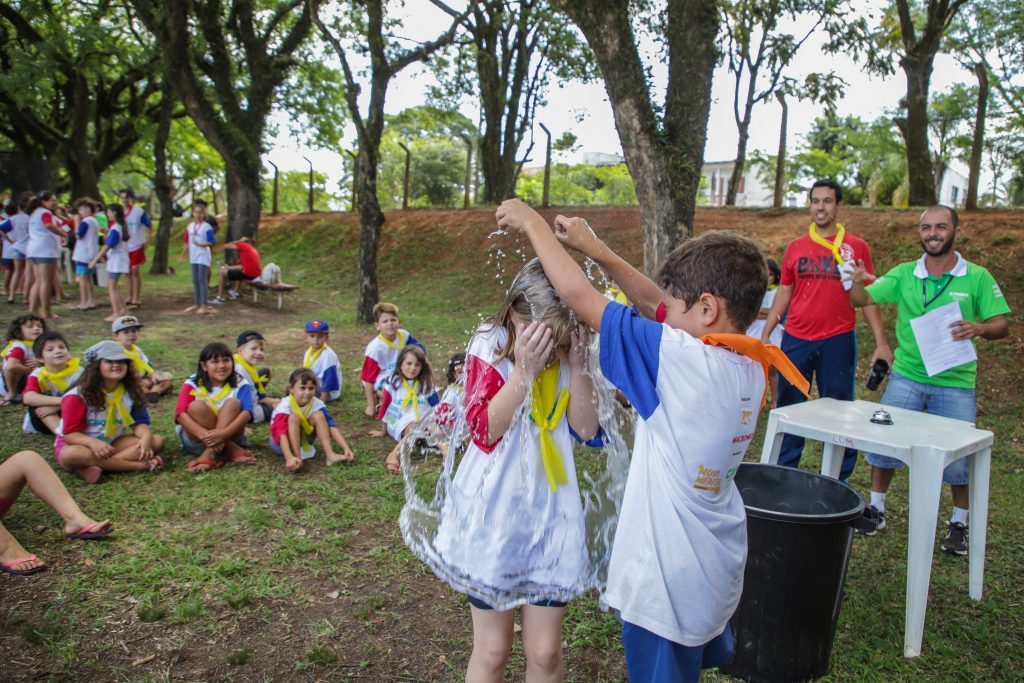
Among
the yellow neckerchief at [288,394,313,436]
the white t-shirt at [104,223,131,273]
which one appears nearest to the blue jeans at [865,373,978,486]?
the yellow neckerchief at [288,394,313,436]

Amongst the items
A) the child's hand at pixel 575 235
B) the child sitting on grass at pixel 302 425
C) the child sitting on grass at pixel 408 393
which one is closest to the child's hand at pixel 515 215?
the child's hand at pixel 575 235

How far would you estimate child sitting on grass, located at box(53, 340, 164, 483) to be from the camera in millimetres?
5156

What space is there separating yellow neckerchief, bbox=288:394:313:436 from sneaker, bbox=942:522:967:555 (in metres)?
4.52

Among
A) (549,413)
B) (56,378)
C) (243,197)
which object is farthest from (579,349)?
(243,197)

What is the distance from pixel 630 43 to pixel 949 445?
457cm

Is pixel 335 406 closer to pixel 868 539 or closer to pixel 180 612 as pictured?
pixel 180 612

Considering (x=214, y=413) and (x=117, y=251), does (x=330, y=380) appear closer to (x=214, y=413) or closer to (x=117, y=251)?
(x=214, y=413)

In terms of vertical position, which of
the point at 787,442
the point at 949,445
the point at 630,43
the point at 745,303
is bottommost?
the point at 787,442

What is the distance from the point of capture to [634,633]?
198 centimetres

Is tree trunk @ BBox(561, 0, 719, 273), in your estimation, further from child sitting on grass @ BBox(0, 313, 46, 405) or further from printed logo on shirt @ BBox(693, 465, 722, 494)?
child sitting on grass @ BBox(0, 313, 46, 405)

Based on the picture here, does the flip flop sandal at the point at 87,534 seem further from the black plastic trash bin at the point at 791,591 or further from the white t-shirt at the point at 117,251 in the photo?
the white t-shirt at the point at 117,251

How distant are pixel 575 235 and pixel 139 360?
616cm

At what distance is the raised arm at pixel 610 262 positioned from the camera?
203 centimetres

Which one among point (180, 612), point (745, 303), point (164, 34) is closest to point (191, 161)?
point (164, 34)
